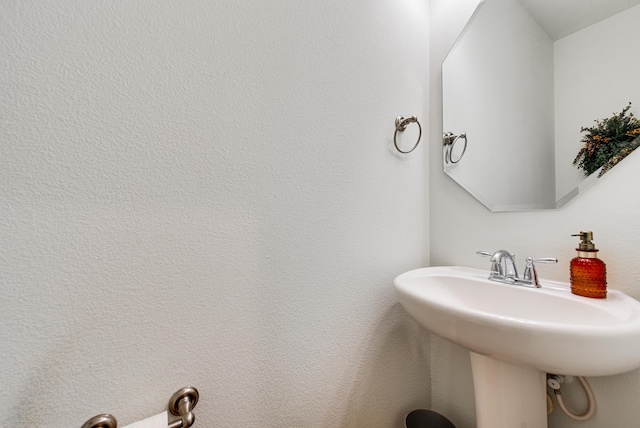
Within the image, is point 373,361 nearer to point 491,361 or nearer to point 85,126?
point 491,361

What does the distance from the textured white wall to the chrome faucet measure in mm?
315

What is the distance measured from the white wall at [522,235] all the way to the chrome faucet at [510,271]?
8cm

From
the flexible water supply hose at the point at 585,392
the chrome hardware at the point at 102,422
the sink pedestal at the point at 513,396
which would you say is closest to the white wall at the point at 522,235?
the flexible water supply hose at the point at 585,392

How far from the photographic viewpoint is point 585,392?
2.21 feet

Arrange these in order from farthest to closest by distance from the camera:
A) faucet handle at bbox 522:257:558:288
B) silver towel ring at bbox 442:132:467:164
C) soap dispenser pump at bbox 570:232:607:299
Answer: silver towel ring at bbox 442:132:467:164, faucet handle at bbox 522:257:558:288, soap dispenser pump at bbox 570:232:607:299

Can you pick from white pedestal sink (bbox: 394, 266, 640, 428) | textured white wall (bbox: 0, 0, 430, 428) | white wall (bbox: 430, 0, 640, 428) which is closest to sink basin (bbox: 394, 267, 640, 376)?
white pedestal sink (bbox: 394, 266, 640, 428)

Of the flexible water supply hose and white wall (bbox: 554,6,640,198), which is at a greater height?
white wall (bbox: 554,6,640,198)

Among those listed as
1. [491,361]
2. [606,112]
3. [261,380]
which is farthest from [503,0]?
[261,380]

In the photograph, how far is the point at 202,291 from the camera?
56 centimetres

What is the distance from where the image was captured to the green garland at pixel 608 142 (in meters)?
0.64

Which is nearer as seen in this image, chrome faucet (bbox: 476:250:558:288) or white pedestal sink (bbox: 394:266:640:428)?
white pedestal sink (bbox: 394:266:640:428)

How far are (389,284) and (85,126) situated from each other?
0.94m

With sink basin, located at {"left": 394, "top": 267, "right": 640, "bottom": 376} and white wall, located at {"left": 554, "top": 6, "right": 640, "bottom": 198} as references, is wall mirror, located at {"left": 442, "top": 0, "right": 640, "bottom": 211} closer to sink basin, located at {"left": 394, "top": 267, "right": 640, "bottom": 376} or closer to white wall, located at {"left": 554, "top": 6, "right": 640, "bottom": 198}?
white wall, located at {"left": 554, "top": 6, "right": 640, "bottom": 198}

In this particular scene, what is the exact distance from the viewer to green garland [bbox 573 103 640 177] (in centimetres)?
64
